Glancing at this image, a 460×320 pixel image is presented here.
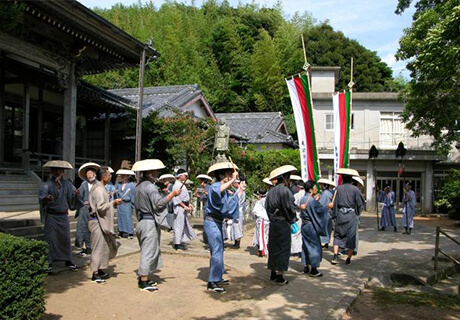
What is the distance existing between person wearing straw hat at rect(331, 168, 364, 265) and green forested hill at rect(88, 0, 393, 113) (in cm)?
2455

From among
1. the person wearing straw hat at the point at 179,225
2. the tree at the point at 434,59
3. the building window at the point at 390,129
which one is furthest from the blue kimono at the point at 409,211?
the building window at the point at 390,129

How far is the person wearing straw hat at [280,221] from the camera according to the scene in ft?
21.3

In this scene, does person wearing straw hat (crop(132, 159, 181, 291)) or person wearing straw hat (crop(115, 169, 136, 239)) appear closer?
Answer: person wearing straw hat (crop(132, 159, 181, 291))

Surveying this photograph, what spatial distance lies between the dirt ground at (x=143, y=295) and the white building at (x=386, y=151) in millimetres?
21742

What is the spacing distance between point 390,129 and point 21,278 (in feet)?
88.0

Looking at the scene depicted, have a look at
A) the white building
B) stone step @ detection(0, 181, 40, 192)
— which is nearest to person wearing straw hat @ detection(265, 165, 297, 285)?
stone step @ detection(0, 181, 40, 192)

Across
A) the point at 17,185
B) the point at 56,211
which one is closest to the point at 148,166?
the point at 56,211

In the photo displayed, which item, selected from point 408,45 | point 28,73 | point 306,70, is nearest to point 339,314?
point 306,70

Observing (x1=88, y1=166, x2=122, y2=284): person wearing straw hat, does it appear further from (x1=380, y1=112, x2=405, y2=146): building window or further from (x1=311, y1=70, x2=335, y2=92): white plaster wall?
(x1=311, y1=70, x2=335, y2=92): white plaster wall

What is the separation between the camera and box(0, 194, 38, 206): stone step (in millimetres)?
10055

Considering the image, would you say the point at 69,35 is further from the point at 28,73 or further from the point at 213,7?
the point at 213,7

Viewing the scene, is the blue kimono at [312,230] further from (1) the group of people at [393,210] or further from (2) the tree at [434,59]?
(1) the group of people at [393,210]

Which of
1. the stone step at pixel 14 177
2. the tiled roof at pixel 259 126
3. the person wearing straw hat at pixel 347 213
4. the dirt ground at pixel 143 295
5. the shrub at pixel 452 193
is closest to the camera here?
the dirt ground at pixel 143 295

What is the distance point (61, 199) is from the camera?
687 cm
